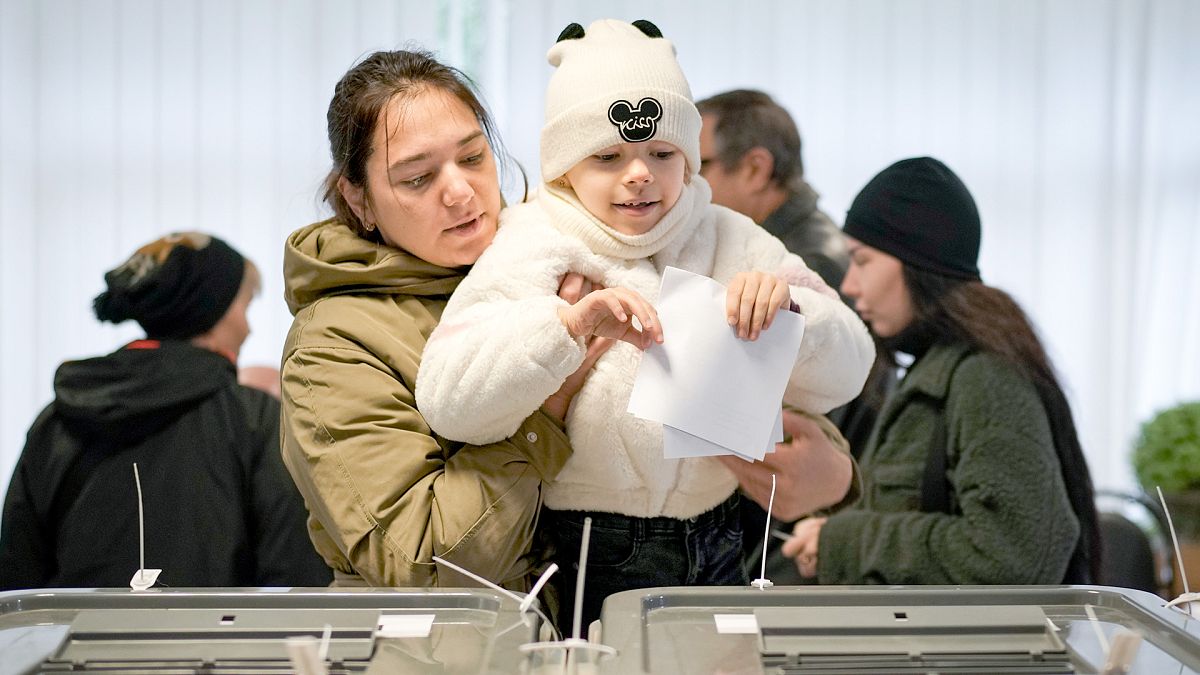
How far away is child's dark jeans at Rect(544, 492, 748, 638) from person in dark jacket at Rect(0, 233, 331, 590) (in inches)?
34.9

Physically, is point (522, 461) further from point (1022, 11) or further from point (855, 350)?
point (1022, 11)

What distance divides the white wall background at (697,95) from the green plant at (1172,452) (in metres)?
0.65

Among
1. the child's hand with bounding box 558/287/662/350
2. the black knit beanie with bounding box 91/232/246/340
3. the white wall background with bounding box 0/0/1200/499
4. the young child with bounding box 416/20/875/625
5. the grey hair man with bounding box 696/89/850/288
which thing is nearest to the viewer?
the child's hand with bounding box 558/287/662/350

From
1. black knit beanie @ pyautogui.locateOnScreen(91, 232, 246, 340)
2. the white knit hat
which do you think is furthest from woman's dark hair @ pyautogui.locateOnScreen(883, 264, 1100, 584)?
black knit beanie @ pyautogui.locateOnScreen(91, 232, 246, 340)

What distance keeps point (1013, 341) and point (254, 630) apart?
4.65ft

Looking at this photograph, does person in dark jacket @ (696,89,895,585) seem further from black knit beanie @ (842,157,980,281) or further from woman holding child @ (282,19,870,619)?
woman holding child @ (282,19,870,619)

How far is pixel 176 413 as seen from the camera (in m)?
2.21

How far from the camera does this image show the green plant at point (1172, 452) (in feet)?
11.6

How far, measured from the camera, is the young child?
1375 mm

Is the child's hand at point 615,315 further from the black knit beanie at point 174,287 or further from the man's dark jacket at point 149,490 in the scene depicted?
the black knit beanie at point 174,287

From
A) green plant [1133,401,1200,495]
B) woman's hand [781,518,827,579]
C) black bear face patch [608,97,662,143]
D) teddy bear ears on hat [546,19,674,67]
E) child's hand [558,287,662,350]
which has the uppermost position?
teddy bear ears on hat [546,19,674,67]

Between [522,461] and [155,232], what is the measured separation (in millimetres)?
3324

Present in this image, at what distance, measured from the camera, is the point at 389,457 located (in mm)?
1303

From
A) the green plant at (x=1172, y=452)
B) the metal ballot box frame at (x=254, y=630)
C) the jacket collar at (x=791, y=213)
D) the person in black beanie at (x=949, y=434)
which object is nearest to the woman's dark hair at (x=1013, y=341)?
the person in black beanie at (x=949, y=434)
